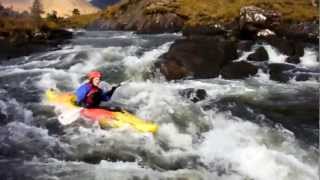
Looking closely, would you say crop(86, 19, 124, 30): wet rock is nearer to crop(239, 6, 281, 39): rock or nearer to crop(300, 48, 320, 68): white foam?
crop(239, 6, 281, 39): rock

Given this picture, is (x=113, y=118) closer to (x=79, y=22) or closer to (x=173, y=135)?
(x=173, y=135)

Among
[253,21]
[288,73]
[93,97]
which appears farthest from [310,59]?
[93,97]

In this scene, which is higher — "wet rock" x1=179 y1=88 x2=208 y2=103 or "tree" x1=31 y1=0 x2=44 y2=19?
"wet rock" x1=179 y1=88 x2=208 y2=103

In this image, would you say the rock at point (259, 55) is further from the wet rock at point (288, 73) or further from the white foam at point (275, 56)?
the wet rock at point (288, 73)

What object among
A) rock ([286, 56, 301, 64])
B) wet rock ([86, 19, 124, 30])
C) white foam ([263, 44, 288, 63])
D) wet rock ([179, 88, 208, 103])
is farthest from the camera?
wet rock ([86, 19, 124, 30])

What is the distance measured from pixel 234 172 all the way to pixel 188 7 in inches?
1489

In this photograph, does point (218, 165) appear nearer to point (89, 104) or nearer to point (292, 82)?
point (89, 104)

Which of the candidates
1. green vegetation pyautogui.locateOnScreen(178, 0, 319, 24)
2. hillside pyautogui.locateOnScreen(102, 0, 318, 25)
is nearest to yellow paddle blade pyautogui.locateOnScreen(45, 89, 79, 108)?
green vegetation pyautogui.locateOnScreen(178, 0, 319, 24)

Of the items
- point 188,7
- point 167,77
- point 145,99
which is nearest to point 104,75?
point 167,77

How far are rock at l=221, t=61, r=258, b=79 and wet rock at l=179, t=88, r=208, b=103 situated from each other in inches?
131

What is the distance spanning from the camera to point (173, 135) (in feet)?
39.5

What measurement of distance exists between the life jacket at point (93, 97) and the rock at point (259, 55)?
34.2 ft

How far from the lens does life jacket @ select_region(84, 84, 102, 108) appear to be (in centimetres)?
1300

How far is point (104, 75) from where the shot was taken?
19.8 metres
